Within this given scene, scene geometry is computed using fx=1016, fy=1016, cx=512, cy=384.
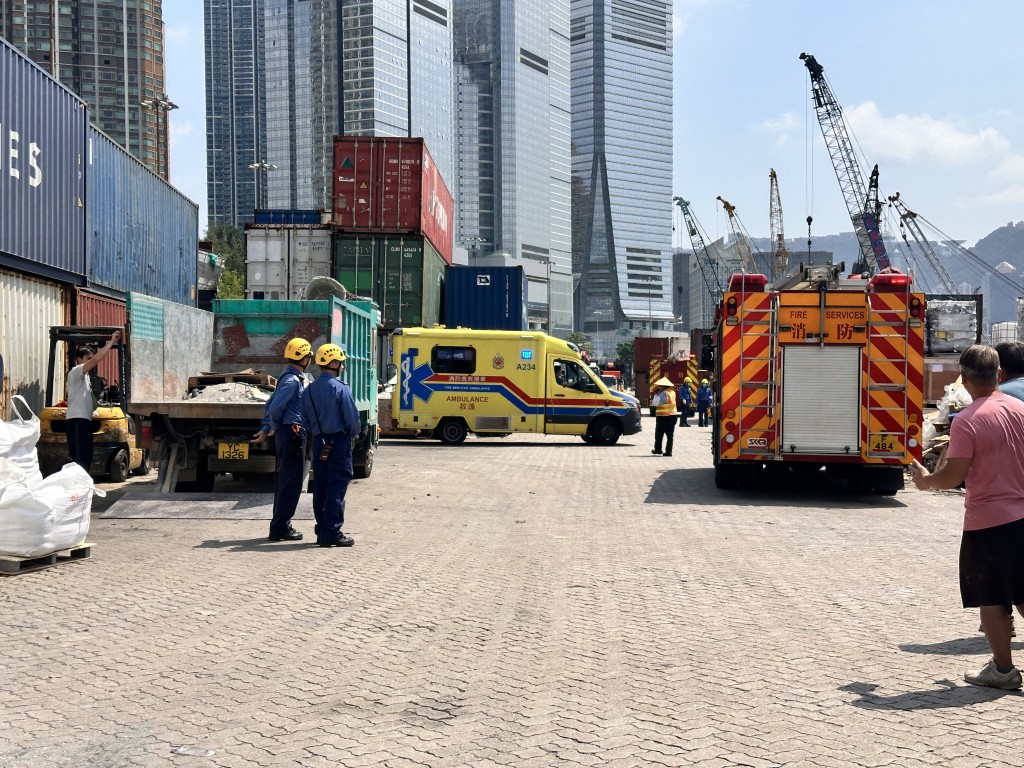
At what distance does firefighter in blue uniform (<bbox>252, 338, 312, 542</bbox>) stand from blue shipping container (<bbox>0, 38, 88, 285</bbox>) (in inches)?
256

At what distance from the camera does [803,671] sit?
522 centimetres

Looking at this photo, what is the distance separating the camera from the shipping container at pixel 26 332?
13875 millimetres

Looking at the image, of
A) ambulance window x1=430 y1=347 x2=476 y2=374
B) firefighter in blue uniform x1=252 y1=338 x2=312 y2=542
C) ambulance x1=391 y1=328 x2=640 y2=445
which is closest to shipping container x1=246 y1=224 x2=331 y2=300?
ambulance x1=391 y1=328 x2=640 y2=445

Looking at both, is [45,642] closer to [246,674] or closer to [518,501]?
[246,674]

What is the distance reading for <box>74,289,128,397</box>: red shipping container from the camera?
1631 cm

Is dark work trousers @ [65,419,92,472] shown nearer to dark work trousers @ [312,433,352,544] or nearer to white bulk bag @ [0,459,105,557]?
white bulk bag @ [0,459,105,557]

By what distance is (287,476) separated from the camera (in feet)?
30.5

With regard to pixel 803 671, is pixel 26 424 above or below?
above

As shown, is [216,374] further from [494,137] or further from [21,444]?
[494,137]

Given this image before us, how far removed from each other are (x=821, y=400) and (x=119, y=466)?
9477 millimetres

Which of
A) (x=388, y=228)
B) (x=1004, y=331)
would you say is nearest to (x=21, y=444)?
(x=388, y=228)

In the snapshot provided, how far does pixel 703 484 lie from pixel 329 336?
6098 millimetres

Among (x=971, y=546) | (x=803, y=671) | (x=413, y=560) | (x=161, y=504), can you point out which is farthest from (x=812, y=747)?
(x=161, y=504)

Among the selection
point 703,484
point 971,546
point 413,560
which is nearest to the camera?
point 971,546
